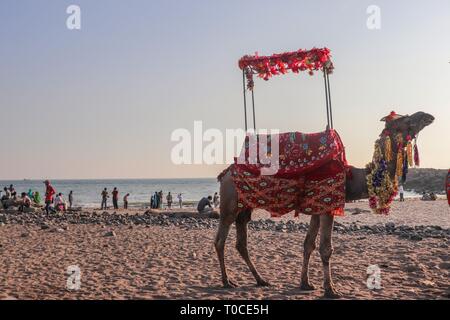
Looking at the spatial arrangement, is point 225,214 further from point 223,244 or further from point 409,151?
point 409,151

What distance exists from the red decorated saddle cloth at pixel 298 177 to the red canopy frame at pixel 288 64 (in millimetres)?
879

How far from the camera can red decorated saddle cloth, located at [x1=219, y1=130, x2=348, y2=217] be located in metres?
7.84

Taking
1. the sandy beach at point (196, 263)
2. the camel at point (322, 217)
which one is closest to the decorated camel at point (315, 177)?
the camel at point (322, 217)

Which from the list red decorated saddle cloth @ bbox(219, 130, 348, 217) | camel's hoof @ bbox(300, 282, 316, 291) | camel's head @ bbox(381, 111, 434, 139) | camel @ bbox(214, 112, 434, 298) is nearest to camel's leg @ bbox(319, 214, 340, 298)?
camel @ bbox(214, 112, 434, 298)

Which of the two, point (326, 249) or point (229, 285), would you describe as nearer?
point (326, 249)

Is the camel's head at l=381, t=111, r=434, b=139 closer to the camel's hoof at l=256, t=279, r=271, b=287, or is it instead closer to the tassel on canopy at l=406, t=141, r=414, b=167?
the tassel on canopy at l=406, t=141, r=414, b=167

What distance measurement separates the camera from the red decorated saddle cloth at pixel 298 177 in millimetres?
7840

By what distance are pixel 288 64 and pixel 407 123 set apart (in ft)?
9.30

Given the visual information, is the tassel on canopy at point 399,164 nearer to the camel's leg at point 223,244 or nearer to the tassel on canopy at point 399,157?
the tassel on canopy at point 399,157

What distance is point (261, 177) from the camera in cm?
819

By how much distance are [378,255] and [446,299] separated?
4584 millimetres

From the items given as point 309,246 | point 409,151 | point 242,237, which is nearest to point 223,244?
point 242,237

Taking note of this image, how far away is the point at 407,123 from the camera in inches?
307
